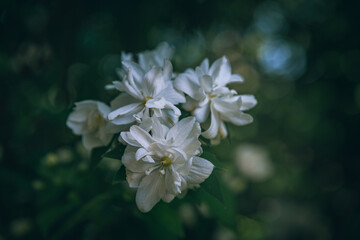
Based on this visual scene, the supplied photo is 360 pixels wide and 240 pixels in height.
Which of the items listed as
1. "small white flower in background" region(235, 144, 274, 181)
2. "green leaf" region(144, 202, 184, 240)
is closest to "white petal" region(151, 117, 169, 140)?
"green leaf" region(144, 202, 184, 240)

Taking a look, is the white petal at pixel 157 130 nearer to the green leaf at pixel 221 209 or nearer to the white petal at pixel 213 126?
the white petal at pixel 213 126

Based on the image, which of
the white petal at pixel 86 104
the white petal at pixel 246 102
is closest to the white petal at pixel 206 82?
the white petal at pixel 246 102

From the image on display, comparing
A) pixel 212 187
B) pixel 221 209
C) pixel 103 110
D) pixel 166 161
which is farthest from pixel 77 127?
pixel 221 209

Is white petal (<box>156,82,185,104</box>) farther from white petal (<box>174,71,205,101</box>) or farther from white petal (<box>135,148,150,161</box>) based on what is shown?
white petal (<box>135,148,150,161</box>)

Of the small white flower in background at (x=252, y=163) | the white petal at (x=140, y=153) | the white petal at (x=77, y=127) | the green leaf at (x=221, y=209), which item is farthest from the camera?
the small white flower in background at (x=252, y=163)

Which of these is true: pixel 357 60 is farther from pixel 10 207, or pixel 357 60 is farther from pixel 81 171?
pixel 10 207

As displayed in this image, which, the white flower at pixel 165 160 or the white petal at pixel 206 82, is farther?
the white petal at pixel 206 82

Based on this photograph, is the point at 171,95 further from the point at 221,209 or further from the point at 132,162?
the point at 221,209
